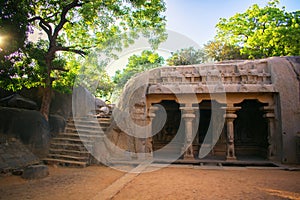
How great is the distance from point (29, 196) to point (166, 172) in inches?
153

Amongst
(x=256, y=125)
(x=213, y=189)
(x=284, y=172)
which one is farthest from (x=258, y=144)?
(x=213, y=189)

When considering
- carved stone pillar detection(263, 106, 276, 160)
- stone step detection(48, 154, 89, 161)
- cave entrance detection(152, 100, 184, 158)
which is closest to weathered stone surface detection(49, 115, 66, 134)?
stone step detection(48, 154, 89, 161)

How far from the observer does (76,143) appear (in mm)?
8789

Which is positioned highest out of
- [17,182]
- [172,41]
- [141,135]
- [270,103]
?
[172,41]

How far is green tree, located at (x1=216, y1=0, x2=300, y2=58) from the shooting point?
54.1 ft

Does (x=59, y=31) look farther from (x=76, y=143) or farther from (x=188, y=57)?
(x=188, y=57)

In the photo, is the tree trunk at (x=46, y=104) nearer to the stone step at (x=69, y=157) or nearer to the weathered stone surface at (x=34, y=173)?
the stone step at (x=69, y=157)

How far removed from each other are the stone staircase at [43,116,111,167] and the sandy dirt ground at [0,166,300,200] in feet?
2.68

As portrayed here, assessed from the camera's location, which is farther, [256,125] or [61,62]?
[256,125]

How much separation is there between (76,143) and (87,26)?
267 inches

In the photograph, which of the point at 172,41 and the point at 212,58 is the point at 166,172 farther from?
the point at 212,58

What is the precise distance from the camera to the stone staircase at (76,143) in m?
7.97

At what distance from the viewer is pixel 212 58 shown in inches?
843

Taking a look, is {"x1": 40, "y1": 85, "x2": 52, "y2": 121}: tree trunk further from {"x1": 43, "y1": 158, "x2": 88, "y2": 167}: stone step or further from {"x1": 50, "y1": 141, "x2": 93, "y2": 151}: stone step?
{"x1": 43, "y1": 158, "x2": 88, "y2": 167}: stone step
